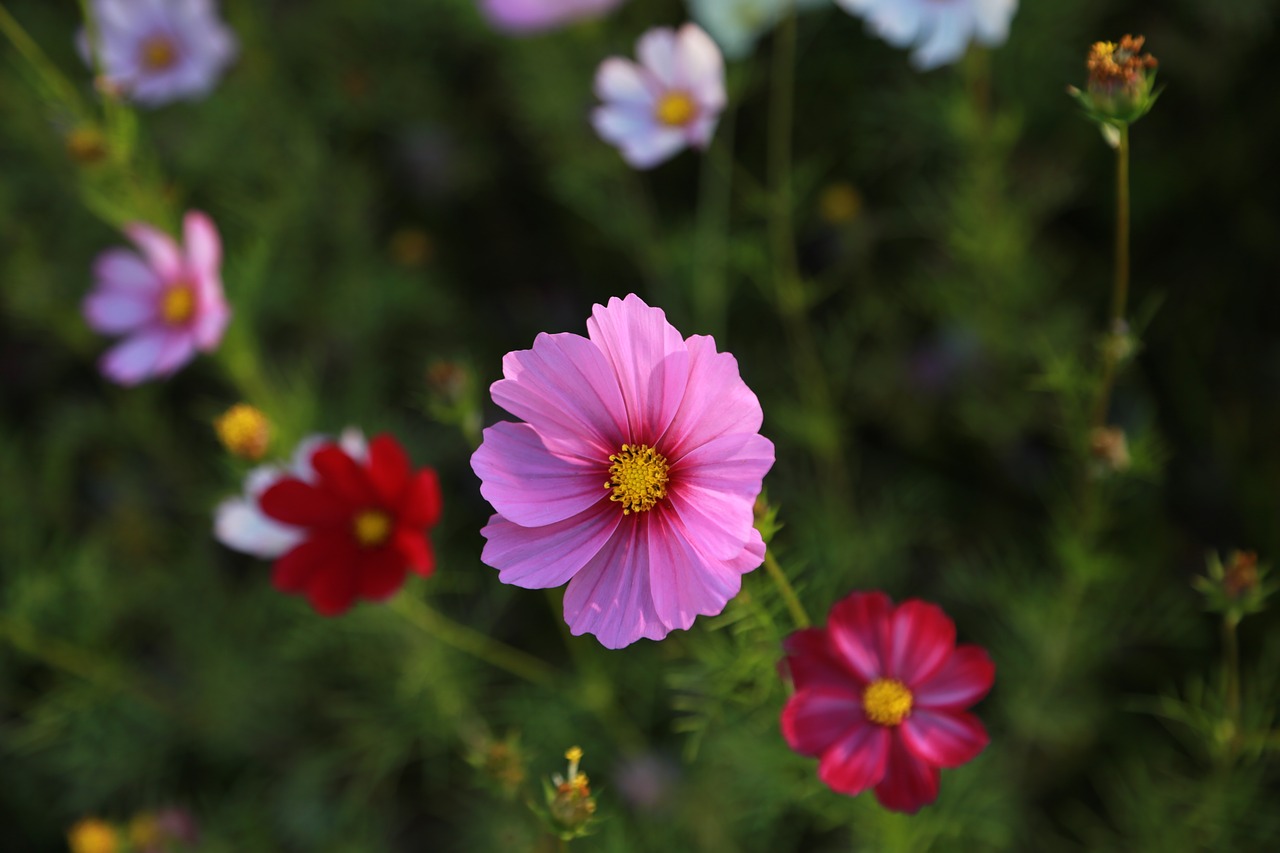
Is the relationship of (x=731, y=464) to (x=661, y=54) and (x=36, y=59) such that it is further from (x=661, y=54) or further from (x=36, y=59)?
(x=36, y=59)

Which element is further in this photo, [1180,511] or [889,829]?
[1180,511]

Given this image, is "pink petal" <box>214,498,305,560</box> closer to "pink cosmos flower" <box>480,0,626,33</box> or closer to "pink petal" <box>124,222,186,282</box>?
"pink petal" <box>124,222,186,282</box>

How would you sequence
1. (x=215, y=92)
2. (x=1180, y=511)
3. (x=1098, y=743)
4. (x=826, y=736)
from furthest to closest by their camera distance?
(x=215, y=92), (x=1180, y=511), (x=1098, y=743), (x=826, y=736)

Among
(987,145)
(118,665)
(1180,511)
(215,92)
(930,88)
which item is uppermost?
(215,92)

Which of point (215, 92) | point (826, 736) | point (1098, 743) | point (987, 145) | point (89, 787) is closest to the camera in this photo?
point (826, 736)

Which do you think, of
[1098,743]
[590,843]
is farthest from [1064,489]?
[590,843]

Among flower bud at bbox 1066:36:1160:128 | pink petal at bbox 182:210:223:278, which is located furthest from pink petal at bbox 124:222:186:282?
flower bud at bbox 1066:36:1160:128

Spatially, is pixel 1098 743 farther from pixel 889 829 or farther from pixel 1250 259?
pixel 1250 259

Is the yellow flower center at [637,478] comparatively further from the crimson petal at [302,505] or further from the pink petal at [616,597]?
the crimson petal at [302,505]

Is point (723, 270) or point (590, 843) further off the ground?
point (723, 270)
